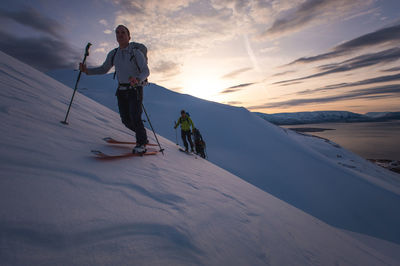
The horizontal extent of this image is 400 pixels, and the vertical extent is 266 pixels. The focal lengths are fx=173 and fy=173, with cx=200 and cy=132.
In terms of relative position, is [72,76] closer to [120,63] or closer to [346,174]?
[120,63]

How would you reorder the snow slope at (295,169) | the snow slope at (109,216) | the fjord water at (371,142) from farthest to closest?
1. the fjord water at (371,142)
2. the snow slope at (295,169)
3. the snow slope at (109,216)

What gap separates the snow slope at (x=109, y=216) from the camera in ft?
3.48

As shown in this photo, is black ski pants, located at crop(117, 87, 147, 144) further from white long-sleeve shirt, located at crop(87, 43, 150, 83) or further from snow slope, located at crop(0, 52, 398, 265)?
snow slope, located at crop(0, 52, 398, 265)

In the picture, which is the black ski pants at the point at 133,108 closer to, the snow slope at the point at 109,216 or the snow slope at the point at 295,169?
the snow slope at the point at 109,216

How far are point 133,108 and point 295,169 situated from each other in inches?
560

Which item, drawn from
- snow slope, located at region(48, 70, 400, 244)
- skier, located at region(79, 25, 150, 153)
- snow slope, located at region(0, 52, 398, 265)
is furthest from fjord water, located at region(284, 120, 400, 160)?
skier, located at region(79, 25, 150, 153)

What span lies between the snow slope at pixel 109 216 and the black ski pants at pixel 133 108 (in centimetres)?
73

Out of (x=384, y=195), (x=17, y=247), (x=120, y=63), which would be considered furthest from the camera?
(x=384, y=195)

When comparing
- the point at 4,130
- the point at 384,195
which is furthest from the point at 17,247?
the point at 384,195

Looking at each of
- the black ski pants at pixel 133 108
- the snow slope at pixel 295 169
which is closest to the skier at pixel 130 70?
the black ski pants at pixel 133 108

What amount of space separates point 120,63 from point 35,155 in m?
2.28

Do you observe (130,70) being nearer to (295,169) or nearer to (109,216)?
(109,216)

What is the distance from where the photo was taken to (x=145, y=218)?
1.57 m

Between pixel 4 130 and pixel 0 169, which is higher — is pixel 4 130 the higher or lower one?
the higher one
